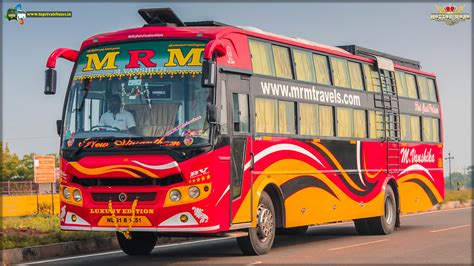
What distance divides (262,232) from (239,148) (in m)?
Answer: 1.61

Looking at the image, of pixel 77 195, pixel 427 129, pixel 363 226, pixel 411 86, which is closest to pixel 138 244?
pixel 77 195

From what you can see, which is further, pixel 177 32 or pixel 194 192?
pixel 177 32

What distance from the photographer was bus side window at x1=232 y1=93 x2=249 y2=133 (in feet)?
50.3

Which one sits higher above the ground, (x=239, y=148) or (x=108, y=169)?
(x=239, y=148)

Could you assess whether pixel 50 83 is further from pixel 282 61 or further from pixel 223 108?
pixel 282 61

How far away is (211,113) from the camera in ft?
46.4

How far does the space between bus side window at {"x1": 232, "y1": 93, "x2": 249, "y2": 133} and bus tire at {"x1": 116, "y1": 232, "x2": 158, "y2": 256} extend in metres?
2.69

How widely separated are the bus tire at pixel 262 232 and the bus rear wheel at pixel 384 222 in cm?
561

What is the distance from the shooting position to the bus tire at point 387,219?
2138 cm

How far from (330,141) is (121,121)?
5.84m

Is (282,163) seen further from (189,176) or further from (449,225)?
(449,225)

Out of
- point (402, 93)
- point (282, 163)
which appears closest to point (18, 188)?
point (402, 93)

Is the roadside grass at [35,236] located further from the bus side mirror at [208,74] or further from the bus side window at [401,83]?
the bus side window at [401,83]

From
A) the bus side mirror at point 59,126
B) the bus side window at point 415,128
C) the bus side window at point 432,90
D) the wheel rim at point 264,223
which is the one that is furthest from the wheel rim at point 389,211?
the bus side mirror at point 59,126
